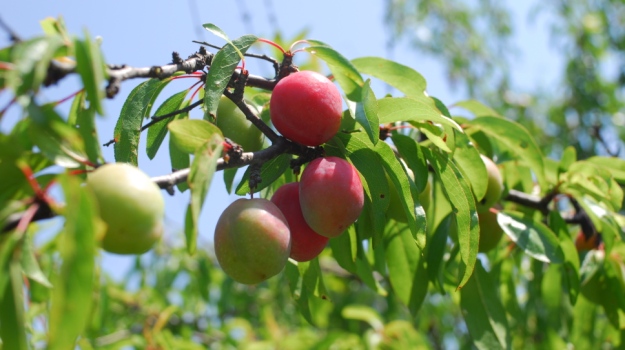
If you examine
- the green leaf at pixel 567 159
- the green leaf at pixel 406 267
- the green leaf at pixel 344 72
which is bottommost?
the green leaf at pixel 406 267

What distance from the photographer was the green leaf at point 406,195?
3.92 ft

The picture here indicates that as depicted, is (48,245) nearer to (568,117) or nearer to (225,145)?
(225,145)

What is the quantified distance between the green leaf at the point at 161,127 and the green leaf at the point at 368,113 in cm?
50

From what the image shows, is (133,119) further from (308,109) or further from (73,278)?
(73,278)

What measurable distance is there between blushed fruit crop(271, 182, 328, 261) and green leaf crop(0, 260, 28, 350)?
55 cm

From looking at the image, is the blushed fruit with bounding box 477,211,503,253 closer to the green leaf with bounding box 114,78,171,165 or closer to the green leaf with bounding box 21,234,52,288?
the green leaf with bounding box 114,78,171,165

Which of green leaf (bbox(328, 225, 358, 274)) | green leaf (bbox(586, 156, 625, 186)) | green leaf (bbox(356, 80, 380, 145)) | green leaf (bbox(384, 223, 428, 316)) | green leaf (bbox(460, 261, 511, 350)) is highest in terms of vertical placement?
green leaf (bbox(356, 80, 380, 145))

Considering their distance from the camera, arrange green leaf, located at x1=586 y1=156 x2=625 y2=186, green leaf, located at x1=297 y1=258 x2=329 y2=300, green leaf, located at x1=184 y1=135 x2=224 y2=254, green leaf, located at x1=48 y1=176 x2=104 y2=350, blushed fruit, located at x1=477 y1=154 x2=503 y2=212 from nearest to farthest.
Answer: green leaf, located at x1=48 y1=176 x2=104 y2=350 < green leaf, located at x1=184 y1=135 x2=224 y2=254 < green leaf, located at x1=297 y1=258 x2=329 y2=300 < blushed fruit, located at x1=477 y1=154 x2=503 y2=212 < green leaf, located at x1=586 y1=156 x2=625 y2=186

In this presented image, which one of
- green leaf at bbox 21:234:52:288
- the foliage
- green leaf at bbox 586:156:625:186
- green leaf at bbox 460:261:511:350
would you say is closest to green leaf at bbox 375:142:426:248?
the foliage

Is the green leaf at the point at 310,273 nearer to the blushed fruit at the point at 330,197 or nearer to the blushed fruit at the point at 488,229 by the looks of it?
the blushed fruit at the point at 330,197

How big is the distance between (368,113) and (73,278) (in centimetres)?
61

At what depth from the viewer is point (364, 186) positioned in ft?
4.29

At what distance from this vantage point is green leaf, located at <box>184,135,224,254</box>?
2.86 feet

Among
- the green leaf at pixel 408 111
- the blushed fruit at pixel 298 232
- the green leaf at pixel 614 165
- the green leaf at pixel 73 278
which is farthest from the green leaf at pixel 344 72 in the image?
the green leaf at pixel 614 165
